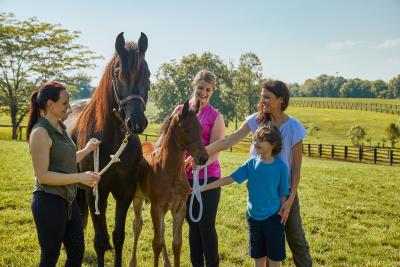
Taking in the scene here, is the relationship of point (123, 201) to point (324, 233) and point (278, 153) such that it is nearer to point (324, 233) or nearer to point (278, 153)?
point (278, 153)

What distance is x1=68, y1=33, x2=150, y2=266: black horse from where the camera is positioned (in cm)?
389

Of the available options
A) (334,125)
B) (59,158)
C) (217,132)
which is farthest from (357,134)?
(59,158)

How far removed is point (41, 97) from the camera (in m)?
3.10

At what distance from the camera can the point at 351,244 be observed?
6.17 meters

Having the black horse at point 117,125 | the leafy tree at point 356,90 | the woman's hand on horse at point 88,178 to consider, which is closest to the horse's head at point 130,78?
the black horse at point 117,125

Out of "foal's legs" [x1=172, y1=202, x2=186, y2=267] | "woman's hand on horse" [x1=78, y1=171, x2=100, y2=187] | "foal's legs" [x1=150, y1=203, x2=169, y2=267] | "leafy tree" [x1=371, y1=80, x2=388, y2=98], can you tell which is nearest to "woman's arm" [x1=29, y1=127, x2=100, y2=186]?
"woman's hand on horse" [x1=78, y1=171, x2=100, y2=187]

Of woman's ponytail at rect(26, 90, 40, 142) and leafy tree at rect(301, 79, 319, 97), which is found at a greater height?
leafy tree at rect(301, 79, 319, 97)

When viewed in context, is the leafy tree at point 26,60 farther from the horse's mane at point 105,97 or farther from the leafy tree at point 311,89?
the leafy tree at point 311,89

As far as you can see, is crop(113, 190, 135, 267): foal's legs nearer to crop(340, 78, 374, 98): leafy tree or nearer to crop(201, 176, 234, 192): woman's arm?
crop(201, 176, 234, 192): woman's arm

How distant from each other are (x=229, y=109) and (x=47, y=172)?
144 feet

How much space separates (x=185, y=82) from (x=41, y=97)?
4517 centimetres

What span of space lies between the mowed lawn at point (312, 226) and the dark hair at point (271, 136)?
2270 mm

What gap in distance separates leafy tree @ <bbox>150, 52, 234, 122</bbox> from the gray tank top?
4284 cm

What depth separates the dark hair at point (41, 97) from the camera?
309 cm
